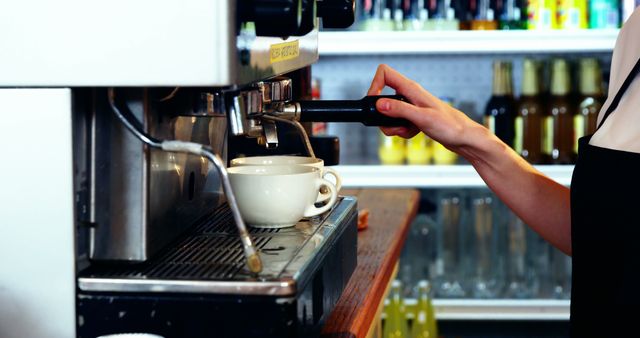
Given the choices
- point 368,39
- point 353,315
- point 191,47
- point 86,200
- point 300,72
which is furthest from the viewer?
point 368,39

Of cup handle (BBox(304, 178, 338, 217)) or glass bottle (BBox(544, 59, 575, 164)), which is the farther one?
glass bottle (BBox(544, 59, 575, 164))

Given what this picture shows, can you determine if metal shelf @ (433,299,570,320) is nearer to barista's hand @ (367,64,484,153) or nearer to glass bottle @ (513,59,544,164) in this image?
glass bottle @ (513,59,544,164)

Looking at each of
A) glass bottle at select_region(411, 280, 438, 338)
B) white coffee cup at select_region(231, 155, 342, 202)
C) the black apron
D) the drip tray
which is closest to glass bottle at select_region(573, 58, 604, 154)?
glass bottle at select_region(411, 280, 438, 338)

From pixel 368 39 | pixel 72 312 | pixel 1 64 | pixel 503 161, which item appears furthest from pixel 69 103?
pixel 368 39

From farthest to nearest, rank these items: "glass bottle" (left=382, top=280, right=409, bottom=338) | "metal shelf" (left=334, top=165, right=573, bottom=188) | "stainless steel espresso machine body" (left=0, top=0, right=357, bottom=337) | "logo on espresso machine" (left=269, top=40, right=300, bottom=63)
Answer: "metal shelf" (left=334, top=165, right=573, bottom=188) → "glass bottle" (left=382, top=280, right=409, bottom=338) → "logo on espresso machine" (left=269, top=40, right=300, bottom=63) → "stainless steel espresso machine body" (left=0, top=0, right=357, bottom=337)

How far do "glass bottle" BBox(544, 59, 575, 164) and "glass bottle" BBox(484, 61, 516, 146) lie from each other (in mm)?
107

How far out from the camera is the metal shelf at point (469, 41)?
2.79 m

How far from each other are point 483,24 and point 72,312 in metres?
2.09

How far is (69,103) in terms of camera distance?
0.98m

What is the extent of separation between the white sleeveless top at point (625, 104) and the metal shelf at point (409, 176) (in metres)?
1.47

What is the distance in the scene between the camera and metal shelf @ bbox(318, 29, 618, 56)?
110 inches

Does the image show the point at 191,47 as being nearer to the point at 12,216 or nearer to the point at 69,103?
the point at 69,103

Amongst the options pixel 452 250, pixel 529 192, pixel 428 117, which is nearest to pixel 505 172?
pixel 529 192

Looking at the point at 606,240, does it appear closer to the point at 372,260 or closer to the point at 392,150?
the point at 372,260
